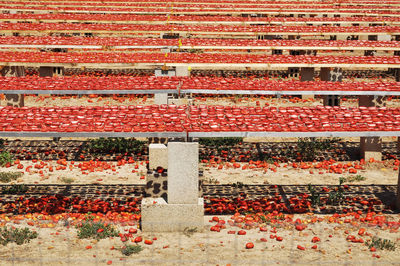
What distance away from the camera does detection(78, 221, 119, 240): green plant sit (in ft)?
44.6

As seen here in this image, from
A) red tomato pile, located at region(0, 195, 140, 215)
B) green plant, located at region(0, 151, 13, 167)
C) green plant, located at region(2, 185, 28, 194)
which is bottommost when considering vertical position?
red tomato pile, located at region(0, 195, 140, 215)

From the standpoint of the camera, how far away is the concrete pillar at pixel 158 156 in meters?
16.2

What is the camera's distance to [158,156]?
17203 millimetres

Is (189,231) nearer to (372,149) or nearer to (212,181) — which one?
(212,181)

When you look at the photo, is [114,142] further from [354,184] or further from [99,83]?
[354,184]

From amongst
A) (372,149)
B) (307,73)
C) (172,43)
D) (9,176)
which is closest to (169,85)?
(9,176)

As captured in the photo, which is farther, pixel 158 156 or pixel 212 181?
pixel 212 181

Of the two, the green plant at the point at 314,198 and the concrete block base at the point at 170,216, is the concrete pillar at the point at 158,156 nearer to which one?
the concrete block base at the point at 170,216

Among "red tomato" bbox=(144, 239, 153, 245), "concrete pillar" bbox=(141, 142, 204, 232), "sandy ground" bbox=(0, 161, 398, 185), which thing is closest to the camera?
"red tomato" bbox=(144, 239, 153, 245)

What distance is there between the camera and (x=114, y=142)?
21.5 metres

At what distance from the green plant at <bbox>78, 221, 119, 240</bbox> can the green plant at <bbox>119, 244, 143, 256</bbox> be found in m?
0.78

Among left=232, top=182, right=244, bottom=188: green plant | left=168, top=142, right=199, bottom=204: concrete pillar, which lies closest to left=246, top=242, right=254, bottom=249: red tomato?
left=168, top=142, right=199, bottom=204: concrete pillar

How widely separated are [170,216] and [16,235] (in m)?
3.76

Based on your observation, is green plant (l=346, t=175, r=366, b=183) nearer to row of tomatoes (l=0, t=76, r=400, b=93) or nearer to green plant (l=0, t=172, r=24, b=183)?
row of tomatoes (l=0, t=76, r=400, b=93)
